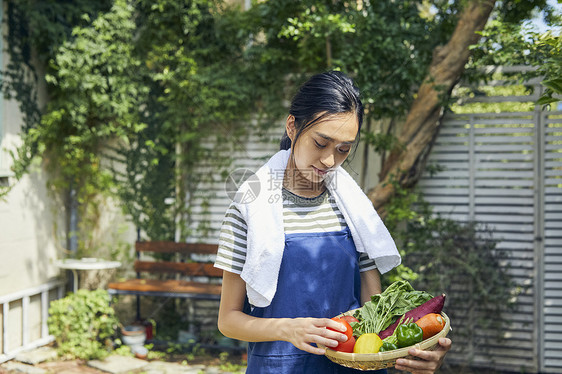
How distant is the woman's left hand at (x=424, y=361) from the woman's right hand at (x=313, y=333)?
7.7 inches

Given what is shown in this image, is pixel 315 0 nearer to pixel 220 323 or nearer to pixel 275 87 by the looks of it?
pixel 275 87

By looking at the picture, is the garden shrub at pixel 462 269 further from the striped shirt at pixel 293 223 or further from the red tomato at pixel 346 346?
the red tomato at pixel 346 346

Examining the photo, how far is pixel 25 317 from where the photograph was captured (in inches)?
204

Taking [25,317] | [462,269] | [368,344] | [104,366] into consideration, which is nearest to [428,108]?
[462,269]

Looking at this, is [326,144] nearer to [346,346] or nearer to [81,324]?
[346,346]

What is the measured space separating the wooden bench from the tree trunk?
6.20ft

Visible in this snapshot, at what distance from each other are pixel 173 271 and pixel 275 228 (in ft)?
13.5

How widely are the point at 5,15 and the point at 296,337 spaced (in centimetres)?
488

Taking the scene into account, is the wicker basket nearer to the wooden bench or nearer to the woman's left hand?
the woman's left hand

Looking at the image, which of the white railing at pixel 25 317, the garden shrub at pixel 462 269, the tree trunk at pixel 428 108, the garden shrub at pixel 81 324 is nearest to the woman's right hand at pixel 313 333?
the garden shrub at pixel 462 269

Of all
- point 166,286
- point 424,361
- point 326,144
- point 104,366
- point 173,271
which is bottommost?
point 104,366

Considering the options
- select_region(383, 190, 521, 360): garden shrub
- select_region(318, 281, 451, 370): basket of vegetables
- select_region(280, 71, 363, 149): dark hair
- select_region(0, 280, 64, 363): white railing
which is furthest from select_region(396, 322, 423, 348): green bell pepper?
select_region(0, 280, 64, 363): white railing

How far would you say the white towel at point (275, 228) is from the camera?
167 cm

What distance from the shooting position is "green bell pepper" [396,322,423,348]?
5.27 ft
